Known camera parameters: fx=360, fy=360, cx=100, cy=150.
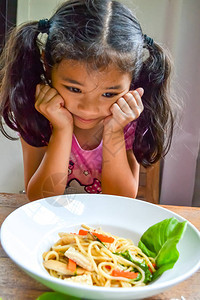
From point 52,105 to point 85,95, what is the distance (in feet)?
0.42

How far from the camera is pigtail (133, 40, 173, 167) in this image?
1.07 meters

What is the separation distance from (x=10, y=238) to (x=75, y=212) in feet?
0.70

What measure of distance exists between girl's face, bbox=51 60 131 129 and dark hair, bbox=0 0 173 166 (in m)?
0.02

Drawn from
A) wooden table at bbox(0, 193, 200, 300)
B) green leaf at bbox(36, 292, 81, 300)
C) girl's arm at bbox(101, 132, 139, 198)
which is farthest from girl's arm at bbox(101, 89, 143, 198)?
green leaf at bbox(36, 292, 81, 300)

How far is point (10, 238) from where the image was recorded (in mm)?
650

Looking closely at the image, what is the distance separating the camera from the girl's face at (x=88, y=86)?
2.95 ft

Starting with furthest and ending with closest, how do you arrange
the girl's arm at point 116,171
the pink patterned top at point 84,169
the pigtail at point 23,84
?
the pink patterned top at point 84,169 → the girl's arm at point 116,171 → the pigtail at point 23,84

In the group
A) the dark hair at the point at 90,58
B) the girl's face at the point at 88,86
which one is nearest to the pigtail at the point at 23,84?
the dark hair at the point at 90,58

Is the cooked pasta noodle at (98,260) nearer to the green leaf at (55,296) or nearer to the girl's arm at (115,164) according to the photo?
the green leaf at (55,296)

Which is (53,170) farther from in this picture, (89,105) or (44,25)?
(44,25)

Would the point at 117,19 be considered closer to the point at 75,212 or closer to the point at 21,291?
the point at 75,212

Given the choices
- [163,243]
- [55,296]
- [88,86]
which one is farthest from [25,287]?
[88,86]

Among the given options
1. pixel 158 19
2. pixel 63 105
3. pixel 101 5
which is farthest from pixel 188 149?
pixel 101 5

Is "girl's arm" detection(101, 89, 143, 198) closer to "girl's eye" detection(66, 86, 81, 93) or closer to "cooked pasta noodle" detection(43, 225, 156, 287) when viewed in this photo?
"girl's eye" detection(66, 86, 81, 93)
